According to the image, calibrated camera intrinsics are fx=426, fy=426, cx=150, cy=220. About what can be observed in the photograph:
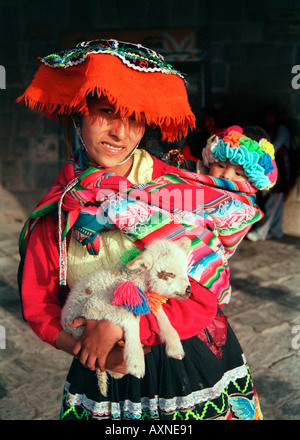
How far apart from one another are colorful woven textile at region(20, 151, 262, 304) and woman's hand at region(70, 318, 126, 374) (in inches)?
10.4

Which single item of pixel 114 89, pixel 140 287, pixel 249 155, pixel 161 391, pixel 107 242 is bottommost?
pixel 161 391

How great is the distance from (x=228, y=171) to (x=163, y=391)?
96 cm

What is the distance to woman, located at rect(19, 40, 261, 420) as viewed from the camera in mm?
1593

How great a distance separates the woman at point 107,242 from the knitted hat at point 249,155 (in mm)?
195

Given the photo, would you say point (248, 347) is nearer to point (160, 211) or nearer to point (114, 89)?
point (160, 211)

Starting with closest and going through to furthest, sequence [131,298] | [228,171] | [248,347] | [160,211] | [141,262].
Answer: [131,298] < [141,262] < [160,211] < [228,171] < [248,347]

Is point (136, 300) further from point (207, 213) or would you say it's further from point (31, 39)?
point (31, 39)

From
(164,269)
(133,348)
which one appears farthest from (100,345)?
(164,269)

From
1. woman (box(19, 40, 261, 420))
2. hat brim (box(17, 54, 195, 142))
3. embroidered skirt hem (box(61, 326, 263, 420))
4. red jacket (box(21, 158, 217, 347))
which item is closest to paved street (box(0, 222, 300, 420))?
embroidered skirt hem (box(61, 326, 263, 420))

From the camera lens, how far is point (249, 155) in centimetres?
177

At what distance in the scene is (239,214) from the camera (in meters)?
1.74

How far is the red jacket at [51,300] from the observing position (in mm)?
1549

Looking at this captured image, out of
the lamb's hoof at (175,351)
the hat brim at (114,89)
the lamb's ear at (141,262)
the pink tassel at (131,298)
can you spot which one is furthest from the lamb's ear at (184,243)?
the hat brim at (114,89)

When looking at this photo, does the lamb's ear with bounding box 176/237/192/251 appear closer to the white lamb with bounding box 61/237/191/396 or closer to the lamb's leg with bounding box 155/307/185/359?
the white lamb with bounding box 61/237/191/396
